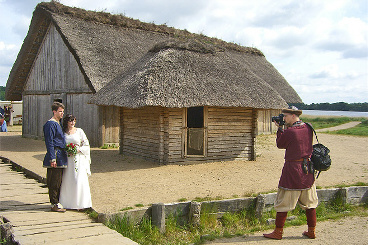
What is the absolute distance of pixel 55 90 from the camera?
16031 millimetres

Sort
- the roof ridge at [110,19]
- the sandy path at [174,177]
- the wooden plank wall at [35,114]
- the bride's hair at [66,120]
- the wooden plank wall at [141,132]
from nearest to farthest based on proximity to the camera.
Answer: the bride's hair at [66,120] → the sandy path at [174,177] → the wooden plank wall at [141,132] → the roof ridge at [110,19] → the wooden plank wall at [35,114]

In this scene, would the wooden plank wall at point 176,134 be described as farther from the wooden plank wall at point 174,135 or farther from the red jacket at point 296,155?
the red jacket at point 296,155

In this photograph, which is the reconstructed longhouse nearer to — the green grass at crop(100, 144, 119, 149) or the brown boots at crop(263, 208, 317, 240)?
the green grass at crop(100, 144, 119, 149)

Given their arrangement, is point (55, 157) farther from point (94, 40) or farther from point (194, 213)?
point (94, 40)

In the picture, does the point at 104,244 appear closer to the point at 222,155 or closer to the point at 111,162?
the point at 111,162

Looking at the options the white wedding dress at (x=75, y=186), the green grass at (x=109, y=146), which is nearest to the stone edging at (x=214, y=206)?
the white wedding dress at (x=75, y=186)

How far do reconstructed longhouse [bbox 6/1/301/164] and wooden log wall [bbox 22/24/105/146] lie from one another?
0.14 ft

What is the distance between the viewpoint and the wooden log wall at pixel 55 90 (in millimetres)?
14531

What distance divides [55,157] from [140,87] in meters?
4.98

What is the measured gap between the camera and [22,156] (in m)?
→ 11.7

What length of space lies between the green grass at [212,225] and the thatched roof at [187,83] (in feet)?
14.3

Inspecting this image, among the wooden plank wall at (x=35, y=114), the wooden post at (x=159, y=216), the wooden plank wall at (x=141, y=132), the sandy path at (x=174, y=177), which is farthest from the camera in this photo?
the wooden plank wall at (x=35, y=114)

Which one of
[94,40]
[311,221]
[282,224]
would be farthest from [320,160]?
[94,40]

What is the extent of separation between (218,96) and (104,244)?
7.12 m
